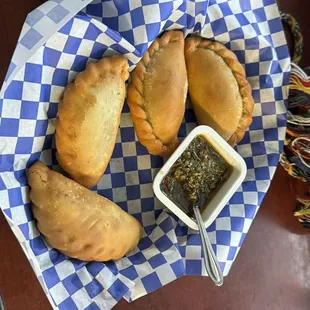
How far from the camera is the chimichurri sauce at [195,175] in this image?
3.46 feet

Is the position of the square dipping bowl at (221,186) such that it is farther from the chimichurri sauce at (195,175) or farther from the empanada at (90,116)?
the empanada at (90,116)

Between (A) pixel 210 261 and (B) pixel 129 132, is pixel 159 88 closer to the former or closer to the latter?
(B) pixel 129 132

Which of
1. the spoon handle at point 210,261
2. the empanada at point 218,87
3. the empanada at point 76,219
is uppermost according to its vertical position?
the empanada at point 218,87

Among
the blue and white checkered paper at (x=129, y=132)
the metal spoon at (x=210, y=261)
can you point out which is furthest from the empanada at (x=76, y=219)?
the metal spoon at (x=210, y=261)

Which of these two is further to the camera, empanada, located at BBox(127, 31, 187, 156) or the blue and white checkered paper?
empanada, located at BBox(127, 31, 187, 156)

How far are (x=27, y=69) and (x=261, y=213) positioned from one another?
628 millimetres

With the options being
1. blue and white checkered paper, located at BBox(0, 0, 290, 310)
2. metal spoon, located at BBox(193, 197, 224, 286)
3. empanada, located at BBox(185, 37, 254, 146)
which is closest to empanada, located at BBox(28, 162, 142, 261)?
blue and white checkered paper, located at BBox(0, 0, 290, 310)

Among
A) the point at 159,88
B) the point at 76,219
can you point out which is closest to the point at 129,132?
the point at 159,88

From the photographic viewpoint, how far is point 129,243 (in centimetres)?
106

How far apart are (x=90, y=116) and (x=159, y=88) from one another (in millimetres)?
157

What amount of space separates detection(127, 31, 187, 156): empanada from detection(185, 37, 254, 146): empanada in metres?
0.04

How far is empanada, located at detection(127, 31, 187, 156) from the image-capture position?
1038 mm

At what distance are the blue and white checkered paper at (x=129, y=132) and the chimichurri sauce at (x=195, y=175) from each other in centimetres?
6

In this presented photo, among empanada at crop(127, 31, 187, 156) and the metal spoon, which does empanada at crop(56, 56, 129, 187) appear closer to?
empanada at crop(127, 31, 187, 156)
